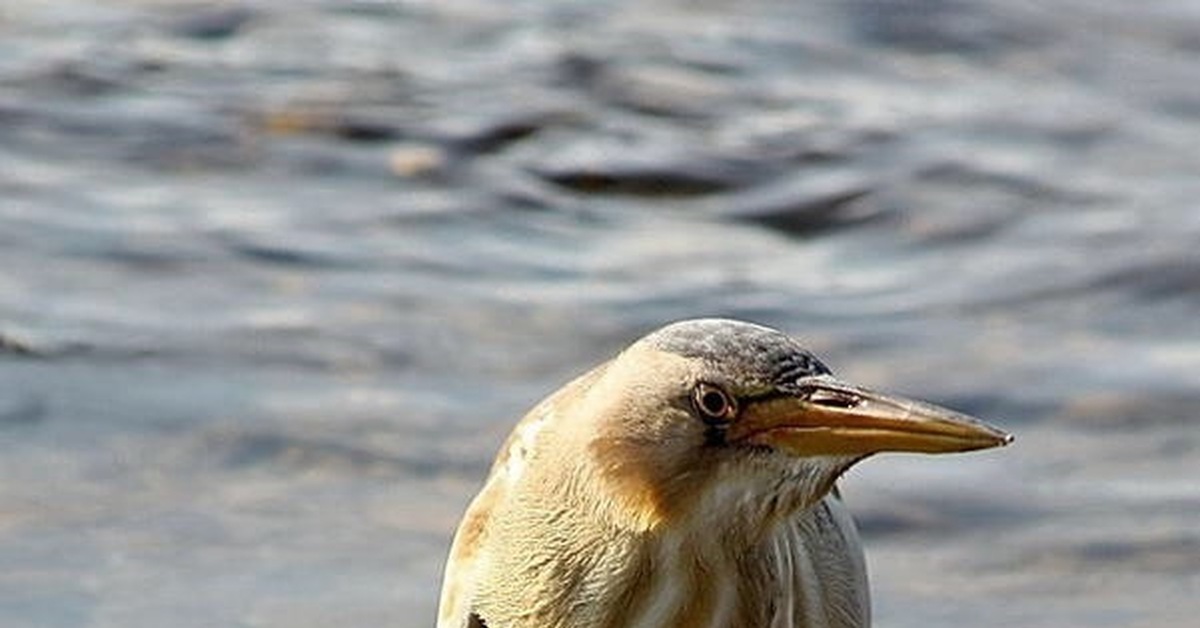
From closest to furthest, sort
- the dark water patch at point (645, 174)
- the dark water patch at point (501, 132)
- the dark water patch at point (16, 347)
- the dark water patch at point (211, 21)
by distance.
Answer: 1. the dark water patch at point (16, 347)
2. the dark water patch at point (645, 174)
3. the dark water patch at point (501, 132)
4. the dark water patch at point (211, 21)

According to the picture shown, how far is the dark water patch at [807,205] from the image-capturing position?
365 inches

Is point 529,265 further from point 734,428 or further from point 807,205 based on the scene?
point 734,428

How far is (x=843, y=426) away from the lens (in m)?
4.88

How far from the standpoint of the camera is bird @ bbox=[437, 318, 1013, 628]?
4.89m

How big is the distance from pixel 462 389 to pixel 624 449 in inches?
114

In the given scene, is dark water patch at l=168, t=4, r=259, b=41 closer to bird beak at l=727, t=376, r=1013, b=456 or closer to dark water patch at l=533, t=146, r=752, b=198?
dark water patch at l=533, t=146, r=752, b=198

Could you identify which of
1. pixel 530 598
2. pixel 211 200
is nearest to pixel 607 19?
pixel 211 200

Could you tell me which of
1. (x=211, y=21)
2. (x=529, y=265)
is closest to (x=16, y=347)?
(x=529, y=265)

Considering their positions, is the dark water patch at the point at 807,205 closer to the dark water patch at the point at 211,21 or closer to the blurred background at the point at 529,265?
the blurred background at the point at 529,265

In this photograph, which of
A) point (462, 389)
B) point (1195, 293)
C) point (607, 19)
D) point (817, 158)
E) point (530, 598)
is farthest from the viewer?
point (607, 19)

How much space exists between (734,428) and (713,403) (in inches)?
1.8

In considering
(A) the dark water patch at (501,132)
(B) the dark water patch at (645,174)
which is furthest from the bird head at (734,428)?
(A) the dark water patch at (501,132)

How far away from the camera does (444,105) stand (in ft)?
33.1

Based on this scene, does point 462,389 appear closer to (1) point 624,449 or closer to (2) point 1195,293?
(2) point 1195,293
